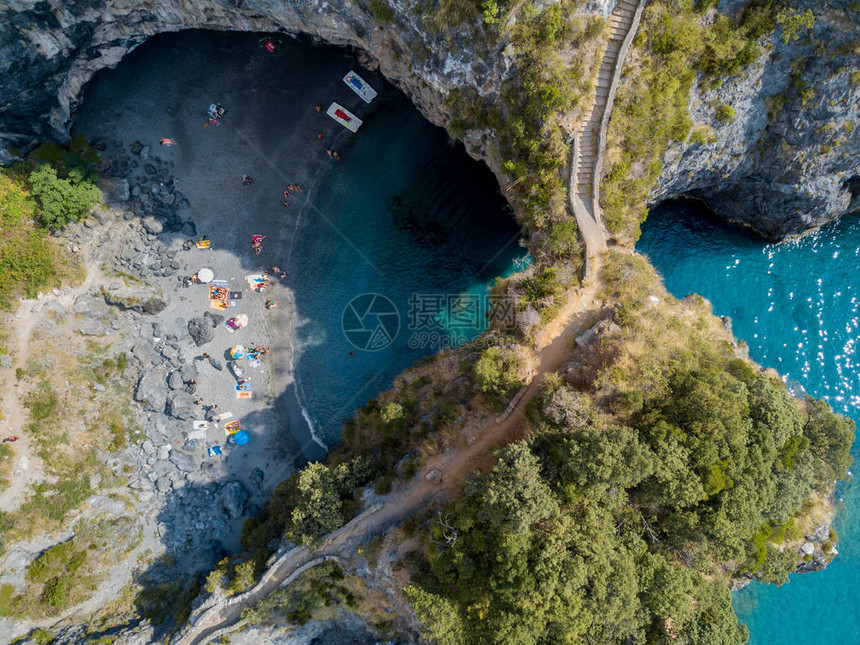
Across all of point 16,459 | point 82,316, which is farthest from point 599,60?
point 16,459

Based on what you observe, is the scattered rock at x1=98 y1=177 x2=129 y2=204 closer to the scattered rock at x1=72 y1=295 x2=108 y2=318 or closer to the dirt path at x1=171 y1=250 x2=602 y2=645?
the scattered rock at x1=72 y1=295 x2=108 y2=318

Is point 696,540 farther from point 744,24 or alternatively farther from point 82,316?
point 82,316

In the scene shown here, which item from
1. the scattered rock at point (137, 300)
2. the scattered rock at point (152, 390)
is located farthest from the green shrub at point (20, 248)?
the scattered rock at point (152, 390)

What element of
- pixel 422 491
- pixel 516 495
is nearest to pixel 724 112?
pixel 516 495

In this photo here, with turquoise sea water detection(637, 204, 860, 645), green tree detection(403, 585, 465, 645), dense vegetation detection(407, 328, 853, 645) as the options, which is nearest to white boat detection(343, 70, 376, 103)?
turquoise sea water detection(637, 204, 860, 645)

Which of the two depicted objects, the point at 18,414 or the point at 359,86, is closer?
the point at 18,414

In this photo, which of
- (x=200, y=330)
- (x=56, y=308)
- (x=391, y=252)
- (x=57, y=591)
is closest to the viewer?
(x=57, y=591)

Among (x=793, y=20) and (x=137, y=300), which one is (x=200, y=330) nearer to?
(x=137, y=300)
